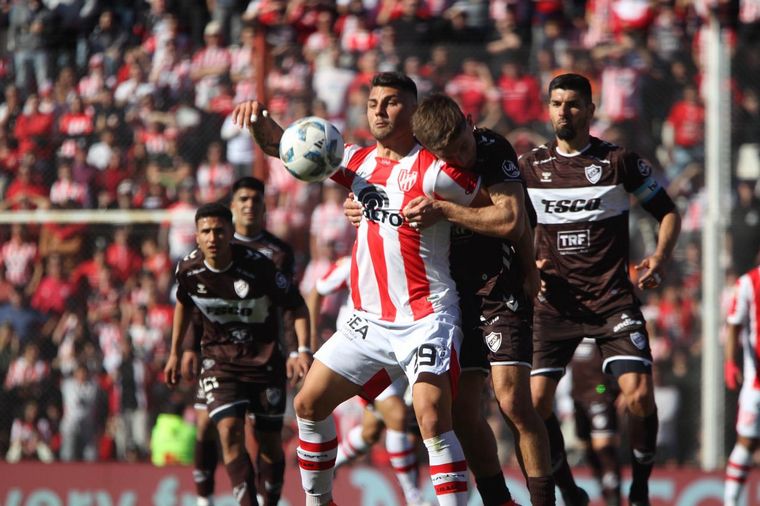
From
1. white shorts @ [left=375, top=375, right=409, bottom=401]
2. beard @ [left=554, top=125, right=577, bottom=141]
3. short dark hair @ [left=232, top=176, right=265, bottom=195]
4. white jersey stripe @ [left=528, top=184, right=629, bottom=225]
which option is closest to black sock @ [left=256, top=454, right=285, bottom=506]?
white shorts @ [left=375, top=375, right=409, bottom=401]

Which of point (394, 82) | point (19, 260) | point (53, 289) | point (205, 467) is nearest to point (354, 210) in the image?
point (394, 82)

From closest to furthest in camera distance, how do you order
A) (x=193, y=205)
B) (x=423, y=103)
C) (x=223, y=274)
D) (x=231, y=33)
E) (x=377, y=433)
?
(x=423, y=103)
(x=223, y=274)
(x=377, y=433)
(x=193, y=205)
(x=231, y=33)

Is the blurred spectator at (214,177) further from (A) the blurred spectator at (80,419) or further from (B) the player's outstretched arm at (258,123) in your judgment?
(B) the player's outstretched arm at (258,123)

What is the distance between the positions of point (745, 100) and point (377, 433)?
14.6 ft

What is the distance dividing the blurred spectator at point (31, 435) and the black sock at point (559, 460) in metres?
6.46

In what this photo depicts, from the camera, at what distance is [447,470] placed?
19.5 ft

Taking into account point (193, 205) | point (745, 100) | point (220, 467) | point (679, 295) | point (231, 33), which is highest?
point (231, 33)

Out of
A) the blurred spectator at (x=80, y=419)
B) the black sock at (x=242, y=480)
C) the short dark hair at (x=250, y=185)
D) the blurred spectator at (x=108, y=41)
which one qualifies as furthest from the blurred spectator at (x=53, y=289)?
the black sock at (x=242, y=480)

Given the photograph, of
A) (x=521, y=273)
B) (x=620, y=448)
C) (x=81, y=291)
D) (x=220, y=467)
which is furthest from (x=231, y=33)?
(x=521, y=273)

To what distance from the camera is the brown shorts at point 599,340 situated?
7504 millimetres

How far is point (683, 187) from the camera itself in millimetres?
11703

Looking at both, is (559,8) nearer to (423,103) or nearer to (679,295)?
(679,295)

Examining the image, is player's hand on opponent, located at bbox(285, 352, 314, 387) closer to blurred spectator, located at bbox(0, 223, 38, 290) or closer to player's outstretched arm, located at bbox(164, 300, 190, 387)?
player's outstretched arm, located at bbox(164, 300, 190, 387)

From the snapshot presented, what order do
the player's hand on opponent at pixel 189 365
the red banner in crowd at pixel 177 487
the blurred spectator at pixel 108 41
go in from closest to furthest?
the player's hand on opponent at pixel 189 365 → the red banner in crowd at pixel 177 487 → the blurred spectator at pixel 108 41
